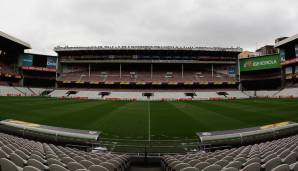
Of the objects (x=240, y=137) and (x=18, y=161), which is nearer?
(x=18, y=161)

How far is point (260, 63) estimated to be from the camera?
208ft

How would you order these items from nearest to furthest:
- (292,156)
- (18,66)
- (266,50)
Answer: (292,156) < (18,66) < (266,50)

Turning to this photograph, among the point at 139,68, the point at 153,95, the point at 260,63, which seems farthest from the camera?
the point at 139,68

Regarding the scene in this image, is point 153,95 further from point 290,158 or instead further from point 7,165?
point 7,165

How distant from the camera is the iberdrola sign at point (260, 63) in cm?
6107

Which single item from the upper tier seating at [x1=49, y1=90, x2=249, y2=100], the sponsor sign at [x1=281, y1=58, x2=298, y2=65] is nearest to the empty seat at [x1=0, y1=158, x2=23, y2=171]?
the upper tier seating at [x1=49, y1=90, x2=249, y2=100]

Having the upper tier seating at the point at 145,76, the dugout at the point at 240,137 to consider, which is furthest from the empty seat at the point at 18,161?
the upper tier seating at the point at 145,76

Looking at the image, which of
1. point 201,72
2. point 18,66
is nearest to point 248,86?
point 201,72

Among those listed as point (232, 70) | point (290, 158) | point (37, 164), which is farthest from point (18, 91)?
point (290, 158)

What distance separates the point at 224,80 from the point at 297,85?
742 inches

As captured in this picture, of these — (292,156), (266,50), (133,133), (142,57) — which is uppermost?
(266,50)

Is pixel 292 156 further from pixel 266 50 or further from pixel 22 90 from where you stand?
pixel 266 50

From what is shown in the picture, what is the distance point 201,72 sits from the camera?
2852 inches

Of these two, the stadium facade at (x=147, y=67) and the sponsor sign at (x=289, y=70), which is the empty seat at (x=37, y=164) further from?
the sponsor sign at (x=289, y=70)
